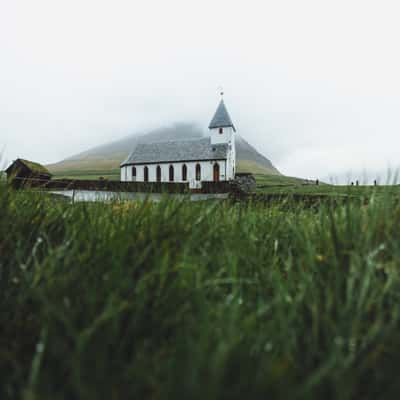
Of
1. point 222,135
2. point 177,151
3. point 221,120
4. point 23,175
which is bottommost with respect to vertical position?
point 23,175

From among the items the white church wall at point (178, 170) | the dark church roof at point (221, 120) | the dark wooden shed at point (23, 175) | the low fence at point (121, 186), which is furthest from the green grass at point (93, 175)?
the low fence at point (121, 186)

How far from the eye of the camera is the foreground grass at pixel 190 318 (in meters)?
0.82

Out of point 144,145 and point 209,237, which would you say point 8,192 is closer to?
point 209,237

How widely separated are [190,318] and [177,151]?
6837cm

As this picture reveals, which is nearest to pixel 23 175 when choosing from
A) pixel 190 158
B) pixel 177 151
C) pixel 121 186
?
pixel 121 186

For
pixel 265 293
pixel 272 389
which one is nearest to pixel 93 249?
pixel 265 293

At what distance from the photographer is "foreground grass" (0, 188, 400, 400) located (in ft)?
2.68

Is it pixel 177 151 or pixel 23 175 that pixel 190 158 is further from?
pixel 23 175

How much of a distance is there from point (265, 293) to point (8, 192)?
1.72 metres

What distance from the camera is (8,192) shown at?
6.97 ft

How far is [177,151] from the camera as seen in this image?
68.5 metres

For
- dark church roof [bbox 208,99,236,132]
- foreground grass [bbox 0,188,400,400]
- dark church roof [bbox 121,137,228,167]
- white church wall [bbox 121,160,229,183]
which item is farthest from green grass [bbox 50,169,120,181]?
foreground grass [bbox 0,188,400,400]

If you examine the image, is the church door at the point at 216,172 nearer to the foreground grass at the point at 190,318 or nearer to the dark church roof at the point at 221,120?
the dark church roof at the point at 221,120

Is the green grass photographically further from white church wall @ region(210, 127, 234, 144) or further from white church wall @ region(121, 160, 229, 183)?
white church wall @ region(210, 127, 234, 144)
